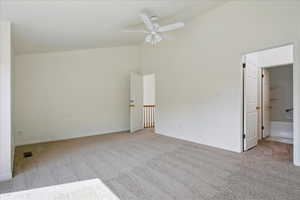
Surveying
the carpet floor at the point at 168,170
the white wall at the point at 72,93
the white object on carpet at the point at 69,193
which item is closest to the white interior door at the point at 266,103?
the carpet floor at the point at 168,170

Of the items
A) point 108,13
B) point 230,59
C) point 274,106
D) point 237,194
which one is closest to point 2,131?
point 108,13

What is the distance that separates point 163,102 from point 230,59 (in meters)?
2.42

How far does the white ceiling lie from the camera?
2.44m

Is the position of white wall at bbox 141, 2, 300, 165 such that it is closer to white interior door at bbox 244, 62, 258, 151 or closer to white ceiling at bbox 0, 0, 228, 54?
white interior door at bbox 244, 62, 258, 151

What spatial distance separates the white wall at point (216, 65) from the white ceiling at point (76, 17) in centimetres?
55

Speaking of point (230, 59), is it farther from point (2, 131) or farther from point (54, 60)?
point (54, 60)

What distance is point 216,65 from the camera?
3.86m

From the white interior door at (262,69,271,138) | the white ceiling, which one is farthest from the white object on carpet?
the white interior door at (262,69,271,138)

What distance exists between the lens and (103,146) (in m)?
4.14

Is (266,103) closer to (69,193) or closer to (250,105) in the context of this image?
(250,105)

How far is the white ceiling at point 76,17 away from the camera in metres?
2.44

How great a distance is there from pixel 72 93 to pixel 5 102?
2.62m

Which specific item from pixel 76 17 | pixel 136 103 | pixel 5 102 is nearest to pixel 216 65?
pixel 76 17

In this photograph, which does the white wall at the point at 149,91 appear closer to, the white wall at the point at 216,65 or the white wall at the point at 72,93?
the white wall at the point at 72,93
